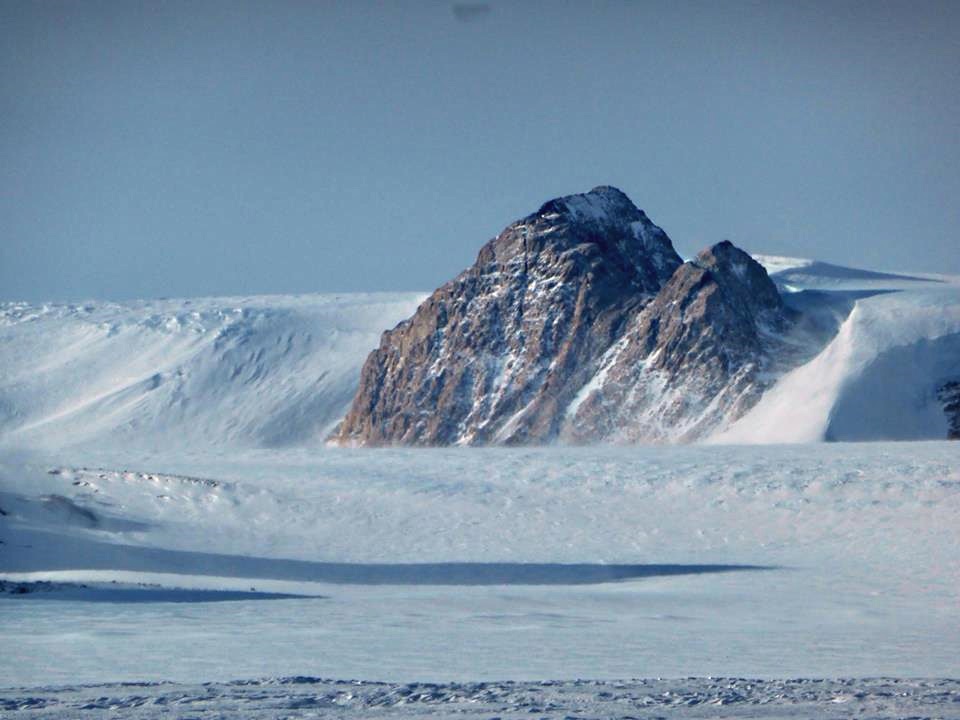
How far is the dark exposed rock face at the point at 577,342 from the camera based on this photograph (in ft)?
185

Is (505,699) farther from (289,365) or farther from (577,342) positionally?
(289,365)

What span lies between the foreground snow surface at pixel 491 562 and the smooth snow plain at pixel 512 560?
8 cm

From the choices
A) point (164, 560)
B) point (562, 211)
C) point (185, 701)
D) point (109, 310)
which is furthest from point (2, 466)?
point (109, 310)

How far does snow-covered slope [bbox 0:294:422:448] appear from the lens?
77.9m

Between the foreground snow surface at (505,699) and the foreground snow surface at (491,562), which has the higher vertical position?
the foreground snow surface at (505,699)

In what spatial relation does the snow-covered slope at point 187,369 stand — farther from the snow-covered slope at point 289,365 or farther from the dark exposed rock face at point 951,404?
the dark exposed rock face at point 951,404

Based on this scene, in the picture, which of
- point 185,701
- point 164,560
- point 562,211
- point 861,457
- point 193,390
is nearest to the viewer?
point 185,701

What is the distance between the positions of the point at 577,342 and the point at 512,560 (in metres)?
36.8

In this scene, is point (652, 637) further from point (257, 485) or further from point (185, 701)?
point (257, 485)

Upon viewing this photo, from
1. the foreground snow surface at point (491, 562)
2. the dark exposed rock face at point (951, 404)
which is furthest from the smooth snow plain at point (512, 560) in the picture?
the dark exposed rock face at point (951, 404)

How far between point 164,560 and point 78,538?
1.99 m

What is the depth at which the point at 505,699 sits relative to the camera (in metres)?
11.7

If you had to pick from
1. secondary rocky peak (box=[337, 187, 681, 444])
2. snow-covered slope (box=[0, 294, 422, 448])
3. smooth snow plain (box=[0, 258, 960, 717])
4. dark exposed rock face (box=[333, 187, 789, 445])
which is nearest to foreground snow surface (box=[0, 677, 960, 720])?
smooth snow plain (box=[0, 258, 960, 717])

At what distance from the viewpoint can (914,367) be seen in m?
50.6
